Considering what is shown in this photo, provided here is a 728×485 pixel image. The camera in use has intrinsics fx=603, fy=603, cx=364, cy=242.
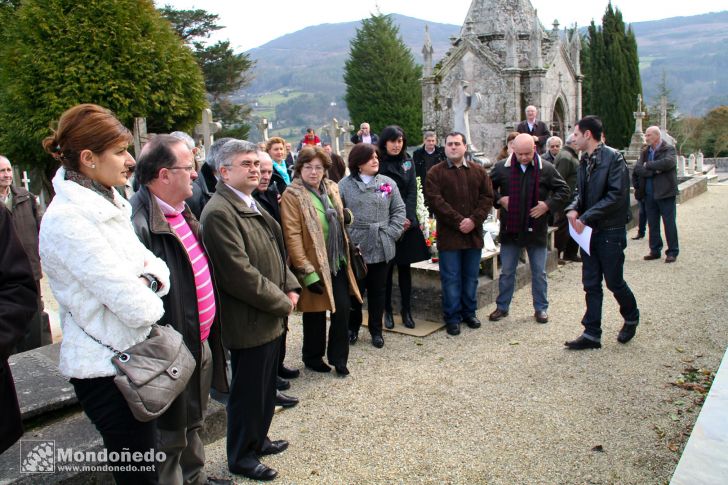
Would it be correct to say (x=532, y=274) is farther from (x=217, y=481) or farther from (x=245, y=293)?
(x=217, y=481)

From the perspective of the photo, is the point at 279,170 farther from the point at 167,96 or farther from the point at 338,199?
the point at 167,96

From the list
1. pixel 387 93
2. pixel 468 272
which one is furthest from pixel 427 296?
pixel 387 93

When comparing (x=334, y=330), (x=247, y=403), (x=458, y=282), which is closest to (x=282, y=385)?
(x=334, y=330)

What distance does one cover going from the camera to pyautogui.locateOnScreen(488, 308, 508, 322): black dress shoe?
21.5 ft

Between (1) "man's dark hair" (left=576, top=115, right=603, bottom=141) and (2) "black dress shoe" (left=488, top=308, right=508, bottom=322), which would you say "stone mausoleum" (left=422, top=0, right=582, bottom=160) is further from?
(1) "man's dark hair" (left=576, top=115, right=603, bottom=141)

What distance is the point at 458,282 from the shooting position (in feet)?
20.8

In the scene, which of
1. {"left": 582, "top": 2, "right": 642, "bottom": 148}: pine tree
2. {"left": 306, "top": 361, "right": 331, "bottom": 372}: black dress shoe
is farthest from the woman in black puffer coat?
{"left": 582, "top": 2, "right": 642, "bottom": 148}: pine tree

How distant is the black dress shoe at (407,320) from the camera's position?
6.41 meters

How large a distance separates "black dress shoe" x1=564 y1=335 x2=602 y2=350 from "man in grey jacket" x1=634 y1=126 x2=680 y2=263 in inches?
165

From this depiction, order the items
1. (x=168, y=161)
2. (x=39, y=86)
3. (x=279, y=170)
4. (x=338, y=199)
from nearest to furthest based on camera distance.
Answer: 1. (x=168, y=161)
2. (x=338, y=199)
3. (x=279, y=170)
4. (x=39, y=86)

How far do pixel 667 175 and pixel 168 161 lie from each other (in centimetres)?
824

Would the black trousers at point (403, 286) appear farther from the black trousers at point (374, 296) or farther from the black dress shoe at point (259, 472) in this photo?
the black dress shoe at point (259, 472)

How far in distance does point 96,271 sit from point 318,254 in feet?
8.58

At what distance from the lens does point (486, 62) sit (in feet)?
64.8
